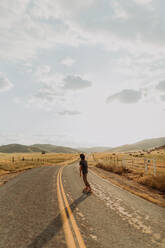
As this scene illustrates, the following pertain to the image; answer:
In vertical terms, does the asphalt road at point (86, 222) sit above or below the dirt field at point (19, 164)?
above

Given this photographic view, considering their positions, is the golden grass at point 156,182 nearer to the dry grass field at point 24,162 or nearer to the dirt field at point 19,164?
the dirt field at point 19,164

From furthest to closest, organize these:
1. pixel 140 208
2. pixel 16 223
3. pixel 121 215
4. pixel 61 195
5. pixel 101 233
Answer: pixel 61 195
pixel 140 208
pixel 121 215
pixel 16 223
pixel 101 233

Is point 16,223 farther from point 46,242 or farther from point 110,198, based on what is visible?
point 110,198

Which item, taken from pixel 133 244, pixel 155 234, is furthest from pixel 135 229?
pixel 133 244

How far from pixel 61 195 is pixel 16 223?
354 cm

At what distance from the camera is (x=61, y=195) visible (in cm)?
880

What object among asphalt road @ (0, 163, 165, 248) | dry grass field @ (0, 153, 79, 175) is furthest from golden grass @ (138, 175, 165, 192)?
dry grass field @ (0, 153, 79, 175)

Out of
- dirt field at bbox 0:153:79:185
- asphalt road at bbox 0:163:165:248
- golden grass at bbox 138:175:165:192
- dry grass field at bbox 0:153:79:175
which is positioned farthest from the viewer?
dry grass field at bbox 0:153:79:175

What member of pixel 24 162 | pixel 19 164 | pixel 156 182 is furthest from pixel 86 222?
pixel 24 162

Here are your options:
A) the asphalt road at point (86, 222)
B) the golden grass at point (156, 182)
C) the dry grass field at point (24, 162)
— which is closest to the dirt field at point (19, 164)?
the dry grass field at point (24, 162)

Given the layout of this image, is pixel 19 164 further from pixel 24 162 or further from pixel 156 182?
pixel 156 182

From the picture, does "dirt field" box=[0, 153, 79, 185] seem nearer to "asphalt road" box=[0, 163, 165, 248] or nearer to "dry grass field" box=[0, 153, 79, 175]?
"dry grass field" box=[0, 153, 79, 175]

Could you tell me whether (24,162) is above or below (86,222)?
below

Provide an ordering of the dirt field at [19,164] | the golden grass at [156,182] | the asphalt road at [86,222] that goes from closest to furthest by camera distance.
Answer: the asphalt road at [86,222], the golden grass at [156,182], the dirt field at [19,164]
